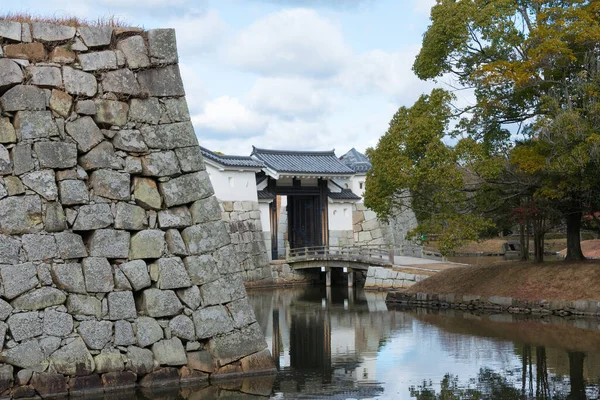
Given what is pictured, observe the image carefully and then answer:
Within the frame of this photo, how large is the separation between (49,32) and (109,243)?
10.2 feet

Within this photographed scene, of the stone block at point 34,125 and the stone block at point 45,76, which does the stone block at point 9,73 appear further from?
the stone block at point 34,125

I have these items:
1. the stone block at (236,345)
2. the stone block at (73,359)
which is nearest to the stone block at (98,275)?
the stone block at (73,359)

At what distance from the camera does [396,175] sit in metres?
19.7

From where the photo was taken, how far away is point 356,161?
130 ft

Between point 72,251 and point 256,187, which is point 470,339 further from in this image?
point 256,187

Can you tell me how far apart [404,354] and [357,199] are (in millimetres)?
21198

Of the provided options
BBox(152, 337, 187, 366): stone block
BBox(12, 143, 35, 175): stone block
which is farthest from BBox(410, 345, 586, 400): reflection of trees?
BBox(12, 143, 35, 175): stone block

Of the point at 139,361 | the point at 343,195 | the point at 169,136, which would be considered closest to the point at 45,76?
the point at 169,136

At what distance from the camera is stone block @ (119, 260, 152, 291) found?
11.4 m

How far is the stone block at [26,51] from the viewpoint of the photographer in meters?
11.0

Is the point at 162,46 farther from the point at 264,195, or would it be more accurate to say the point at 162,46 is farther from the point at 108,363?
the point at 264,195

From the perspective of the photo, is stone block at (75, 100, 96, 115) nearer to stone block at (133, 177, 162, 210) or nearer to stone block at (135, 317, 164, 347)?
stone block at (133, 177, 162, 210)

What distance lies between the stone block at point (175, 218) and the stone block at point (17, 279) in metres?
1.97

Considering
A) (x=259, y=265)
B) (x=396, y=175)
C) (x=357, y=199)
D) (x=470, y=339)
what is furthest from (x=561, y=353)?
(x=357, y=199)
